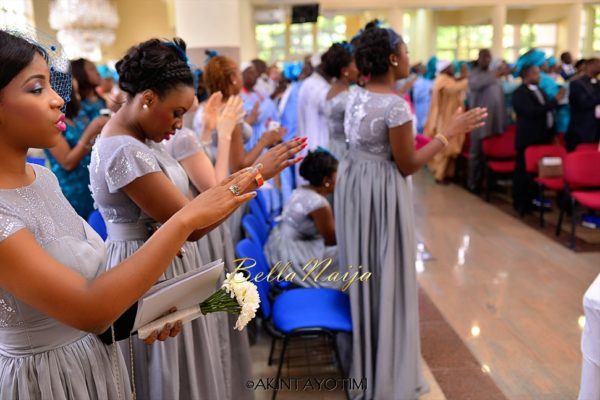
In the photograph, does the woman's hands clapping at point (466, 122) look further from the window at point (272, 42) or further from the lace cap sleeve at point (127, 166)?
the window at point (272, 42)

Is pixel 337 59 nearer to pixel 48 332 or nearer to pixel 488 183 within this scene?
pixel 488 183

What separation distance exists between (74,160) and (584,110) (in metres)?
5.37

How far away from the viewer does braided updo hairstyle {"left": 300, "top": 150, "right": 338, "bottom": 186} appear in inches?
135

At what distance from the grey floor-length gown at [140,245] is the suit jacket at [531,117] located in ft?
16.6

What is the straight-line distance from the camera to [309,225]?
11.0ft

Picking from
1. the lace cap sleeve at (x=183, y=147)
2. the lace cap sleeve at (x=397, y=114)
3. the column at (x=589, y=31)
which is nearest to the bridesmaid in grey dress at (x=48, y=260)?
the lace cap sleeve at (x=183, y=147)

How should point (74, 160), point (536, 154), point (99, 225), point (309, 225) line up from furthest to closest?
point (536, 154), point (74, 160), point (309, 225), point (99, 225)

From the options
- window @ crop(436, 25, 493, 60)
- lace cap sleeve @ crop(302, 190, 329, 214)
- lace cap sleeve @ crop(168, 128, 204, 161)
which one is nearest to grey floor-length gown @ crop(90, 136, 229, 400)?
lace cap sleeve @ crop(168, 128, 204, 161)

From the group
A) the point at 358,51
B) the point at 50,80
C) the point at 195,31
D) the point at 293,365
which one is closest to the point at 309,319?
the point at 293,365

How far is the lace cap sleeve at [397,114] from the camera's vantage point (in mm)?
2492

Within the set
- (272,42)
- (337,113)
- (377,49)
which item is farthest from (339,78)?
(272,42)

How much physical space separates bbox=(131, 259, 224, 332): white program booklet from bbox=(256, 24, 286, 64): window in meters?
15.1

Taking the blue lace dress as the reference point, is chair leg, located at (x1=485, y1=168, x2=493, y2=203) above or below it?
below

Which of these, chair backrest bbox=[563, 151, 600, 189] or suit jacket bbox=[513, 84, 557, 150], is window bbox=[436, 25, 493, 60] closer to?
suit jacket bbox=[513, 84, 557, 150]
